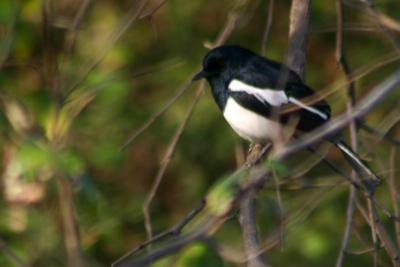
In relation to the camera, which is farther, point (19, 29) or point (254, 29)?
point (254, 29)

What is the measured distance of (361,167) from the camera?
4285 millimetres

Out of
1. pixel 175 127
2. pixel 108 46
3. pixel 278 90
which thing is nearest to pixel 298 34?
pixel 278 90

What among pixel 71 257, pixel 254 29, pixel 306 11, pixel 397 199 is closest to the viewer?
pixel 71 257

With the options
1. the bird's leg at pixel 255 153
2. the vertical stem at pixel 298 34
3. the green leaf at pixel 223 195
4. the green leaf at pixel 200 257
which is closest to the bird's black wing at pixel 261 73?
the vertical stem at pixel 298 34

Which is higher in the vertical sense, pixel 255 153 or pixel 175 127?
pixel 255 153

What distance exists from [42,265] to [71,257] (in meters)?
2.78

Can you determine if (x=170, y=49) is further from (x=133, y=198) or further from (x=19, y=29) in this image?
(x=19, y=29)

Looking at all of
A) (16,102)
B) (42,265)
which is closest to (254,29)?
(42,265)

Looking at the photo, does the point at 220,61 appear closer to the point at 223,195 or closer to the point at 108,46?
the point at 108,46

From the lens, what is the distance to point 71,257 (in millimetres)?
2273

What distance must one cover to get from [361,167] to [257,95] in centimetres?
63

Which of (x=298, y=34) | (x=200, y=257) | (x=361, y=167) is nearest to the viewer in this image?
(x=200, y=257)

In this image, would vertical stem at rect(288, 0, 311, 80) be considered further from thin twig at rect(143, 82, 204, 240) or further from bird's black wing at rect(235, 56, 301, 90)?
thin twig at rect(143, 82, 204, 240)

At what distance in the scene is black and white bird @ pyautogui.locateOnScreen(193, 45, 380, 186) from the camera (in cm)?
450
